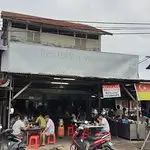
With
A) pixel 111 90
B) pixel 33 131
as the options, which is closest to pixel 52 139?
pixel 33 131

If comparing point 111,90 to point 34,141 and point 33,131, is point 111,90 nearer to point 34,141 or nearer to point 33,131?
point 33,131

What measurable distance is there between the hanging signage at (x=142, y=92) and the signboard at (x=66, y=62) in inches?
25.0

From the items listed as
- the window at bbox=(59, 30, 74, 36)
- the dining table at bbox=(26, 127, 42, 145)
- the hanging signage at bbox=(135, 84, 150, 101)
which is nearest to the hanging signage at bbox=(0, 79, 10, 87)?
the dining table at bbox=(26, 127, 42, 145)

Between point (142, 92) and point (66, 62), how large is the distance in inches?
173

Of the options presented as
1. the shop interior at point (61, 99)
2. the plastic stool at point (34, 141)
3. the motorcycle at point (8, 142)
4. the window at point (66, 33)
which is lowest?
the plastic stool at point (34, 141)

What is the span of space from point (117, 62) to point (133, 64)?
3.15ft

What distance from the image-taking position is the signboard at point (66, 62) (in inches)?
661

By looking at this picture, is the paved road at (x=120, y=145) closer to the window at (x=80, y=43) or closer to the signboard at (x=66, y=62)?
the signboard at (x=66, y=62)

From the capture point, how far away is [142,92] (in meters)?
19.2

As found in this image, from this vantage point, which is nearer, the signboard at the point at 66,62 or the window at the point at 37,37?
the signboard at the point at 66,62

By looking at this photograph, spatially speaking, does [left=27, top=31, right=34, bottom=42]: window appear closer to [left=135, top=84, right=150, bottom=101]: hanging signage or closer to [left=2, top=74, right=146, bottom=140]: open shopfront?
[left=2, top=74, right=146, bottom=140]: open shopfront

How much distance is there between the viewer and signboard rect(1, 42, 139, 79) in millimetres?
16781

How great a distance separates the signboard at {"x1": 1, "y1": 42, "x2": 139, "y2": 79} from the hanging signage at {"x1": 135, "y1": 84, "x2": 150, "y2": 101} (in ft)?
2.08

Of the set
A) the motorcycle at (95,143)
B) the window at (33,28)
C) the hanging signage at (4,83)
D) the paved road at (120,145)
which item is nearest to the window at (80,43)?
the window at (33,28)
